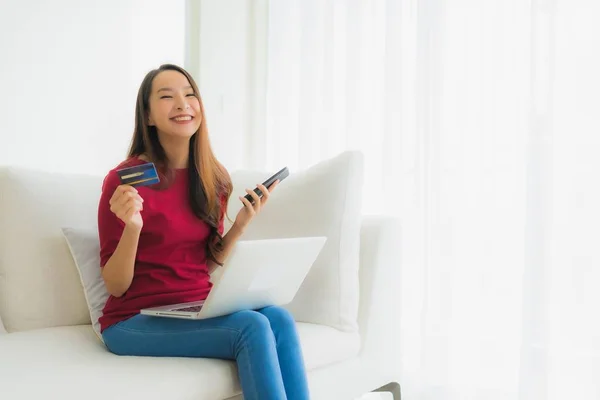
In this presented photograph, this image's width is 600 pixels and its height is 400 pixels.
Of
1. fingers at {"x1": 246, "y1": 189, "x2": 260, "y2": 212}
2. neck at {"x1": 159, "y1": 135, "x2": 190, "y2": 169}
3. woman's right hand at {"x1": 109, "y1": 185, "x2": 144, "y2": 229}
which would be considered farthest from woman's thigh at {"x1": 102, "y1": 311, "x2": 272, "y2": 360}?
neck at {"x1": 159, "y1": 135, "x2": 190, "y2": 169}

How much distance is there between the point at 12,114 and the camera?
7.96ft

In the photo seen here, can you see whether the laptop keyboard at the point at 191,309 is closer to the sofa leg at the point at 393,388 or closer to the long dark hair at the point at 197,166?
the long dark hair at the point at 197,166

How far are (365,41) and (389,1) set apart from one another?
19cm

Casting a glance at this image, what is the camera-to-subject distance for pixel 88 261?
5.44 ft

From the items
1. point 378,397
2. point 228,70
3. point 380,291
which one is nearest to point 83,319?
point 380,291

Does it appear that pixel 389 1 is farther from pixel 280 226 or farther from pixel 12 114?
pixel 12 114

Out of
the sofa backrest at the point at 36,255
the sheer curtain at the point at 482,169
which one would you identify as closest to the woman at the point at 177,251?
the sofa backrest at the point at 36,255

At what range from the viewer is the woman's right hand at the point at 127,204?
136cm

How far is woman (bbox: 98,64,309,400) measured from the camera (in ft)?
4.32

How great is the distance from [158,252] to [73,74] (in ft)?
4.77

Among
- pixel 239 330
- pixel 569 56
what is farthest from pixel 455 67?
pixel 239 330

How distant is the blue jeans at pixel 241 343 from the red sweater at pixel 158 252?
0.07 meters

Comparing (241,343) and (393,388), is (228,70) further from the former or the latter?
(241,343)

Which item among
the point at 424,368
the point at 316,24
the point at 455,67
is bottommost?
the point at 424,368
